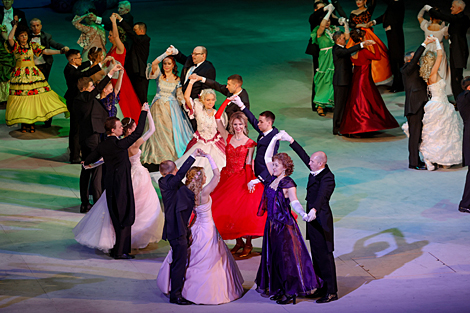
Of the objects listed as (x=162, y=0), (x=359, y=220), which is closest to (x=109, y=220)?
(x=359, y=220)

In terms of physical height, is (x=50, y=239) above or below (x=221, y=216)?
below

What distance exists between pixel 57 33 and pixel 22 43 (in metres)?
6.58

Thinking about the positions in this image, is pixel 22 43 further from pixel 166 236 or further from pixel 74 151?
pixel 166 236

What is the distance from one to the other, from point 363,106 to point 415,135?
5.16ft

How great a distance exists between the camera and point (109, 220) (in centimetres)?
700

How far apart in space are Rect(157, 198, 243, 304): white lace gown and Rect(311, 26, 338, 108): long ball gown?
7047 millimetres

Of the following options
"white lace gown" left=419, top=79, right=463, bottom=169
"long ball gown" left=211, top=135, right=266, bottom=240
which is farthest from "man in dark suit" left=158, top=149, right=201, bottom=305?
"white lace gown" left=419, top=79, right=463, bottom=169

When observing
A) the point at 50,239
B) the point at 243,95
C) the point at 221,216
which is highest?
the point at 243,95

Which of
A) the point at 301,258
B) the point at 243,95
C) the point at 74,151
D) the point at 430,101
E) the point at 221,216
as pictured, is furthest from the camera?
the point at 74,151

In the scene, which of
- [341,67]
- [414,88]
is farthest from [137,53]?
[414,88]

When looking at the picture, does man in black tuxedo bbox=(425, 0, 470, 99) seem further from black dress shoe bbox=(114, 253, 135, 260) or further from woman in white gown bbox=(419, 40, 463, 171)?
black dress shoe bbox=(114, 253, 135, 260)

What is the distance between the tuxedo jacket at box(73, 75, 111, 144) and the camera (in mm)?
8461

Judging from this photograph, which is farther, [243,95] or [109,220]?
[243,95]

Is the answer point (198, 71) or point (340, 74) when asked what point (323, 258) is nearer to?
point (198, 71)
